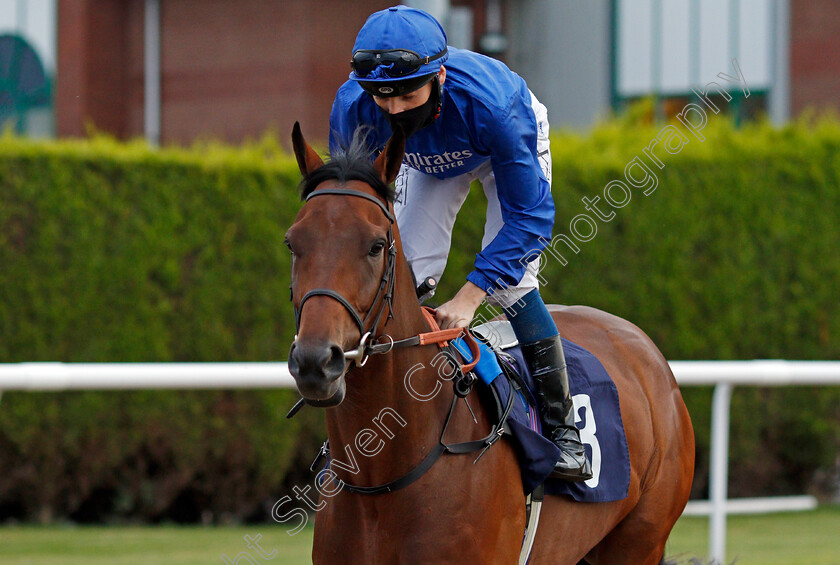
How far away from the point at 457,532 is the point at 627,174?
17.2ft

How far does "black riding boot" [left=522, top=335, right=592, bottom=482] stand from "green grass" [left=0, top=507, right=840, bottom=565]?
249cm

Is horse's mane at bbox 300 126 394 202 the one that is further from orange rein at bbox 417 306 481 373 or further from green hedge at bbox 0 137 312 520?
green hedge at bbox 0 137 312 520

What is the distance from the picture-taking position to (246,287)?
6844mm

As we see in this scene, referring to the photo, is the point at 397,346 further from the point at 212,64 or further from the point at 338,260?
the point at 212,64

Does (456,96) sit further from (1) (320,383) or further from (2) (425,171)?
(1) (320,383)

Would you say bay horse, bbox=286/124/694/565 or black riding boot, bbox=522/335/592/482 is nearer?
bay horse, bbox=286/124/694/565

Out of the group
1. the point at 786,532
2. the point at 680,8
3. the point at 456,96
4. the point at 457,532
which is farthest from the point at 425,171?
the point at 680,8

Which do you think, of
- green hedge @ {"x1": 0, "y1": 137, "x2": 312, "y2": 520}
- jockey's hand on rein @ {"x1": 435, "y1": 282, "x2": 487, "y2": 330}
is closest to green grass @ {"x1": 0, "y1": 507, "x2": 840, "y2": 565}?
green hedge @ {"x1": 0, "y1": 137, "x2": 312, "y2": 520}

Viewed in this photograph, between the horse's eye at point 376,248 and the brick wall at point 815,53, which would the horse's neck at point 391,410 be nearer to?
the horse's eye at point 376,248

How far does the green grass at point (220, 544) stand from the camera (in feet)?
18.3

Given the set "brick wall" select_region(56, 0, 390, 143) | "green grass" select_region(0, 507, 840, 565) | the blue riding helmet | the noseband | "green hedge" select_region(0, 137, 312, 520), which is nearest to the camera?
the noseband

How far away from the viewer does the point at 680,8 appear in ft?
40.0

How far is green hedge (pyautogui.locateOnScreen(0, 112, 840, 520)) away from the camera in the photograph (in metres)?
6.50

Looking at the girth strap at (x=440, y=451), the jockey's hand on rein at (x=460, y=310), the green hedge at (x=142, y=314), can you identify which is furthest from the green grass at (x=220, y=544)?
the jockey's hand on rein at (x=460, y=310)
